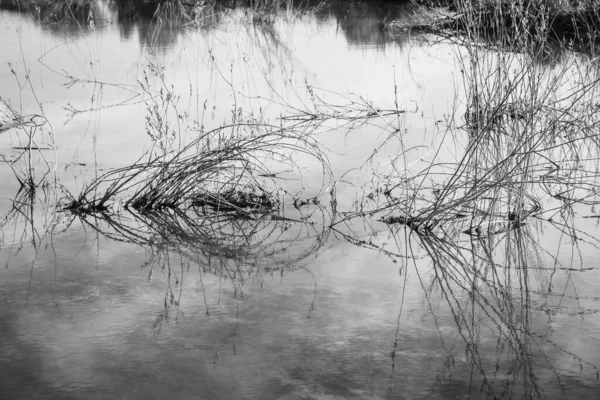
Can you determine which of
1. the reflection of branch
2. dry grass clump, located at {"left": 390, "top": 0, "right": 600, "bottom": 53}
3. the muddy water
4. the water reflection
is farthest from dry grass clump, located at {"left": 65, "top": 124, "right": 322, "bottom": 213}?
the water reflection

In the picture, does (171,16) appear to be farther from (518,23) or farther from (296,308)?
(296,308)

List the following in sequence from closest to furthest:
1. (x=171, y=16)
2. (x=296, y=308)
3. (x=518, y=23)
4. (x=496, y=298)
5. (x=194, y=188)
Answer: (x=296, y=308)
(x=496, y=298)
(x=194, y=188)
(x=518, y=23)
(x=171, y=16)

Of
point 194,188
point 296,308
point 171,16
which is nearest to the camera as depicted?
point 296,308

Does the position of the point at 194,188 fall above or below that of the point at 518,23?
below

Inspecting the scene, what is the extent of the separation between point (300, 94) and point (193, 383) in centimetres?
425

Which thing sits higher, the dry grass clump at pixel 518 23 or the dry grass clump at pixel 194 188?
the dry grass clump at pixel 518 23

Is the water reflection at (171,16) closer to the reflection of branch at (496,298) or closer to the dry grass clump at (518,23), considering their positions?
the dry grass clump at (518,23)

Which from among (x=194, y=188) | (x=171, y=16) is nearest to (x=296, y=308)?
(x=194, y=188)

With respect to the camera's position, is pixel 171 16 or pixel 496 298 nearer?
pixel 496 298

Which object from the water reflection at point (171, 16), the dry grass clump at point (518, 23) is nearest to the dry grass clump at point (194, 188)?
the dry grass clump at point (518, 23)

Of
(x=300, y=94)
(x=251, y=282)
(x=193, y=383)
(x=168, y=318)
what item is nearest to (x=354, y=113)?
(x=300, y=94)

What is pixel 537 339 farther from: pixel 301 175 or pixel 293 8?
pixel 293 8

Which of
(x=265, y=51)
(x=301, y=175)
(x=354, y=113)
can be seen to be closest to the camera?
(x=301, y=175)

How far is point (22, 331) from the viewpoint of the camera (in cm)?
232
